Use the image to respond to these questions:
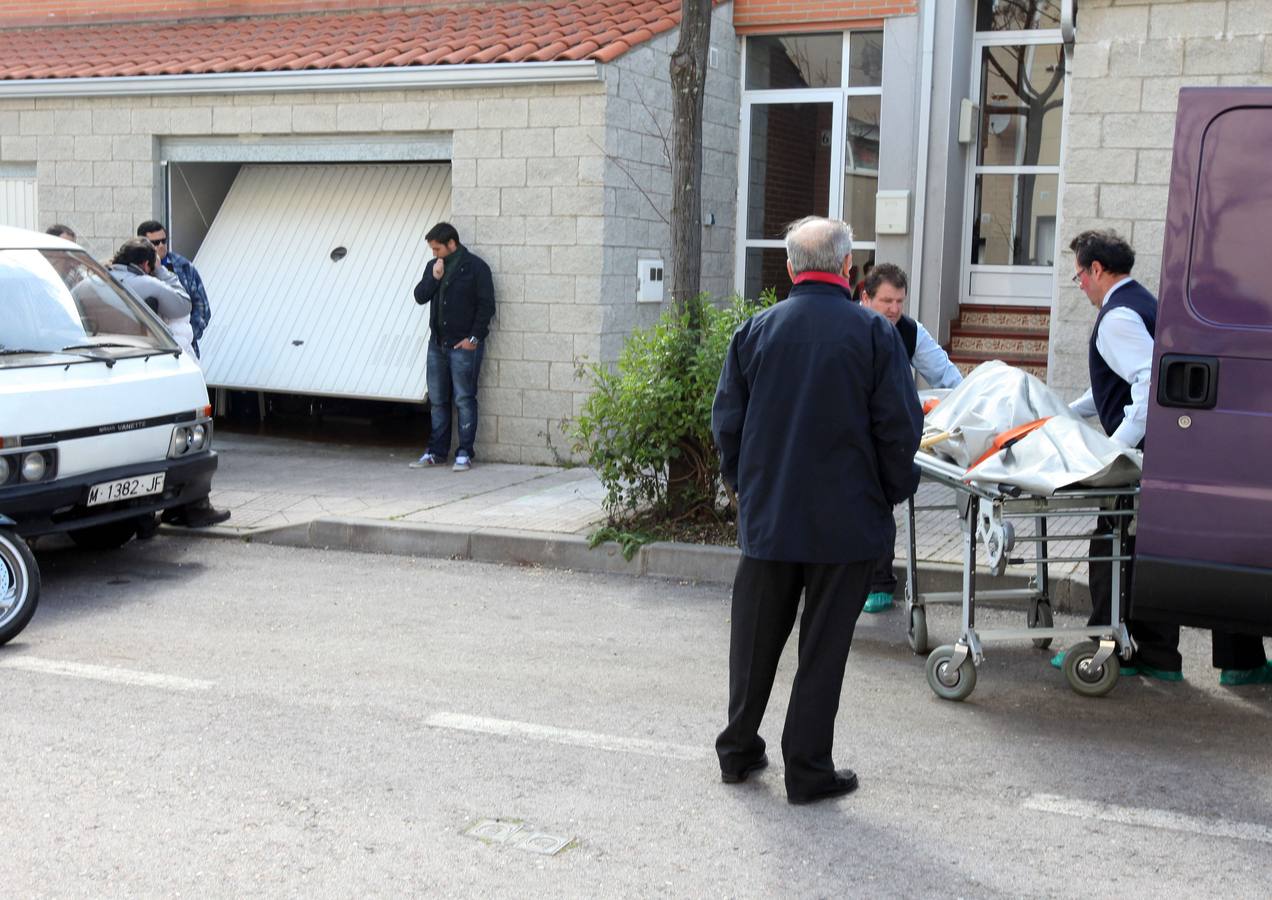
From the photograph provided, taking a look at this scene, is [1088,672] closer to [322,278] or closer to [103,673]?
[103,673]

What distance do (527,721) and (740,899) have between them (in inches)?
66.6

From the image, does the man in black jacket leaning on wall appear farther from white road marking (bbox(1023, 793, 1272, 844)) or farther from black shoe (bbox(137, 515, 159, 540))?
white road marking (bbox(1023, 793, 1272, 844))

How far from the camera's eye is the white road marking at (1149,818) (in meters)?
4.50

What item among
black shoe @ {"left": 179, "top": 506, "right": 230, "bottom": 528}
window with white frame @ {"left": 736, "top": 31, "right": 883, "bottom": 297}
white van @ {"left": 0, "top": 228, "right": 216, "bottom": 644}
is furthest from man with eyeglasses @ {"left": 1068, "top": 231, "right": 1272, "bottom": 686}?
window with white frame @ {"left": 736, "top": 31, "right": 883, "bottom": 297}

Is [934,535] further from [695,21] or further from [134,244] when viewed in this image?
[134,244]

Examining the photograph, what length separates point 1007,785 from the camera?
4.90m

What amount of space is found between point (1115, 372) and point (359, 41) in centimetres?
859

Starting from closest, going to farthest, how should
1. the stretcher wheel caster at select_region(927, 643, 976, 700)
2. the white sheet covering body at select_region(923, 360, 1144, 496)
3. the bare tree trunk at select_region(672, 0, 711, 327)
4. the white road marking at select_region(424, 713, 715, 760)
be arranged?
the white road marking at select_region(424, 713, 715, 760) → the white sheet covering body at select_region(923, 360, 1144, 496) → the stretcher wheel caster at select_region(927, 643, 976, 700) → the bare tree trunk at select_region(672, 0, 711, 327)

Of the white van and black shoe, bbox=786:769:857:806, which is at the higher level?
the white van

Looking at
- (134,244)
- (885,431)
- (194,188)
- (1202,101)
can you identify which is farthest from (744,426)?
(194,188)

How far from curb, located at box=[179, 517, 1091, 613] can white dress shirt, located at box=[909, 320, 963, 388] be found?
110 cm

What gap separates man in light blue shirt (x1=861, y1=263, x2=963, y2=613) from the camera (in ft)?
22.2

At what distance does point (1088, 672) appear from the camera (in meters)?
5.86

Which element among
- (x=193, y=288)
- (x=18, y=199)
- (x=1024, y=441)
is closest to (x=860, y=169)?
(x=193, y=288)
